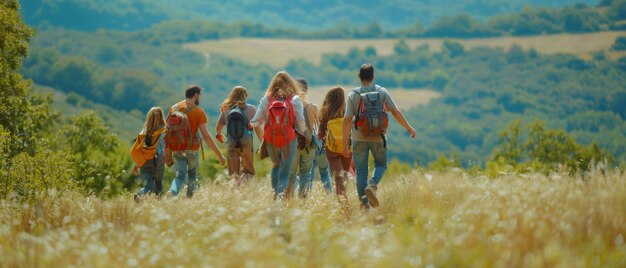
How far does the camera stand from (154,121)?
37.6ft

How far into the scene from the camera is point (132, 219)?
25.3 ft

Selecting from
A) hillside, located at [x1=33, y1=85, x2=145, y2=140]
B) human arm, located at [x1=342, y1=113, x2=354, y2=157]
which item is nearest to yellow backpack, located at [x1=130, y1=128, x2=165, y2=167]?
human arm, located at [x1=342, y1=113, x2=354, y2=157]

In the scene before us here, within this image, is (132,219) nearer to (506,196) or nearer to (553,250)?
(506,196)

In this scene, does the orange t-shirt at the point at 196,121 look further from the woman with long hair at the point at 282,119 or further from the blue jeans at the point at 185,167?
the woman with long hair at the point at 282,119

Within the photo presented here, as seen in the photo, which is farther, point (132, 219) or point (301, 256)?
point (132, 219)

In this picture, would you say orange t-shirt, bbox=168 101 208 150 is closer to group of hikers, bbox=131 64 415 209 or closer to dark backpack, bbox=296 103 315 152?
group of hikers, bbox=131 64 415 209

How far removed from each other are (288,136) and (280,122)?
0.66 feet

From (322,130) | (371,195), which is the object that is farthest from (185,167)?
(371,195)

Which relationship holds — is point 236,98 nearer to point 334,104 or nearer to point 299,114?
Result: point 334,104

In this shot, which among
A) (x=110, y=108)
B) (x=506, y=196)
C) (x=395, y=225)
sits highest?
(x=506, y=196)

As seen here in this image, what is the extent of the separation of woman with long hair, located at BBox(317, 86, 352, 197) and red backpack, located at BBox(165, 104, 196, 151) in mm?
1693

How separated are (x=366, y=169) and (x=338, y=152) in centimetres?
124

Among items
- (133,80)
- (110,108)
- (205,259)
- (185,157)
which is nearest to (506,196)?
(205,259)

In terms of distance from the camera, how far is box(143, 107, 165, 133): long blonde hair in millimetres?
11367
